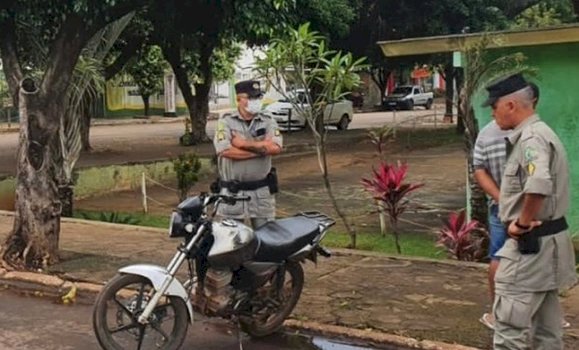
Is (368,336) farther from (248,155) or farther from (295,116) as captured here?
(295,116)

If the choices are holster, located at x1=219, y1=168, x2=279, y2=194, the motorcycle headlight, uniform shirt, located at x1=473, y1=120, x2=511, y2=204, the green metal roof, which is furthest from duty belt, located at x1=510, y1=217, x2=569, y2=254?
the green metal roof

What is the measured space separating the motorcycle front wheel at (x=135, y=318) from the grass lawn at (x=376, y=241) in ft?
14.3

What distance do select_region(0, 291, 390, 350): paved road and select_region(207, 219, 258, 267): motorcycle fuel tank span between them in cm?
82

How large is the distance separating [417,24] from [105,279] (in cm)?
1811

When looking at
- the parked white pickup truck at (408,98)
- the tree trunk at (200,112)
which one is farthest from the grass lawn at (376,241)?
the parked white pickup truck at (408,98)

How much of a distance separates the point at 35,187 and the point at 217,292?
3.56m

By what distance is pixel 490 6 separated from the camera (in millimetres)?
24797

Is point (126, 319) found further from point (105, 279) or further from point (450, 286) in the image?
point (450, 286)

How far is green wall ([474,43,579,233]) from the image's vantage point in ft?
29.6

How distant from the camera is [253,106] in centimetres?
661

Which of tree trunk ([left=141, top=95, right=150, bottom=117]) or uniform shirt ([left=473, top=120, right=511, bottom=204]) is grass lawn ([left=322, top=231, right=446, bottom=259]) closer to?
uniform shirt ([left=473, top=120, right=511, bottom=204])

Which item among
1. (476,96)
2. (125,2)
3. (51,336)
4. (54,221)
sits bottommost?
(51,336)

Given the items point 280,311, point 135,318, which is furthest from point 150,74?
point 135,318

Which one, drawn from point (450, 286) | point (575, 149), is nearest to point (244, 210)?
point (450, 286)
